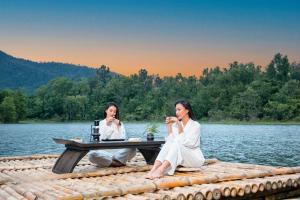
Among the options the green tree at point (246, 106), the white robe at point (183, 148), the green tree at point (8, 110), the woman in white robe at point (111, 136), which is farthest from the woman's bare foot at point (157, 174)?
the green tree at point (8, 110)

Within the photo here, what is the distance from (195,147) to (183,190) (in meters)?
1.37

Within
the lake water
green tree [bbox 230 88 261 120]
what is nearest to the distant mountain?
green tree [bbox 230 88 261 120]

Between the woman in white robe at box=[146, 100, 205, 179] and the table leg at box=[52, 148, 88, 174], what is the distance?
128 cm

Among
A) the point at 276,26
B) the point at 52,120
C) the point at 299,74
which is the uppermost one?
the point at 276,26

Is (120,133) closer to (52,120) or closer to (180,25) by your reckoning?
(180,25)

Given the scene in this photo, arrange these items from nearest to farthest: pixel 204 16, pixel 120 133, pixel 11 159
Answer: pixel 120 133 < pixel 11 159 < pixel 204 16

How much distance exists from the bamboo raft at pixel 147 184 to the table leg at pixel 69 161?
24 centimetres

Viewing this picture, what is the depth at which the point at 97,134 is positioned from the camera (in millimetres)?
7266

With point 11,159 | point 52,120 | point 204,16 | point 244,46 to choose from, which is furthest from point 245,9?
point 11,159

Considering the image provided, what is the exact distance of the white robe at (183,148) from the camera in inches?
261

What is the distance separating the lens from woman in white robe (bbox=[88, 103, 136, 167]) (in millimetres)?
7625

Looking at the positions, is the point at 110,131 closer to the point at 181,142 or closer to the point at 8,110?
the point at 181,142

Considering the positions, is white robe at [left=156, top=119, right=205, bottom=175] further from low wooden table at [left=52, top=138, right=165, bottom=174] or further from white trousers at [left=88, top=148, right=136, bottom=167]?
white trousers at [left=88, top=148, right=136, bottom=167]

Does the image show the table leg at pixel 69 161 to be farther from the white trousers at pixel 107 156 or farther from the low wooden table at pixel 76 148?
the white trousers at pixel 107 156
